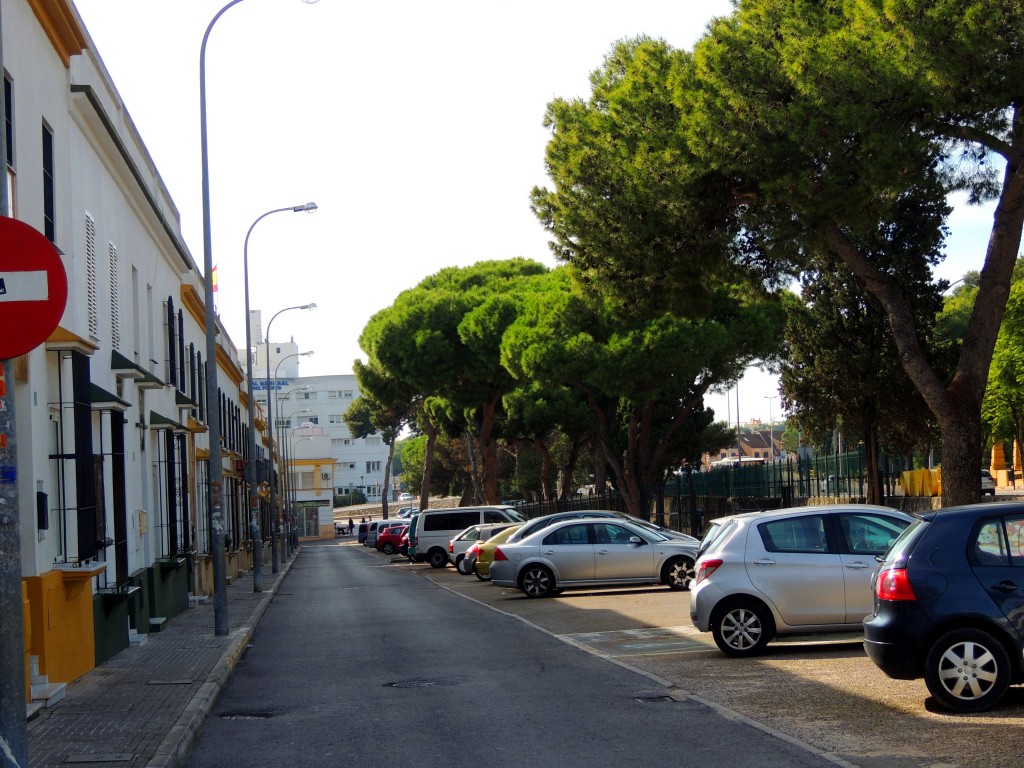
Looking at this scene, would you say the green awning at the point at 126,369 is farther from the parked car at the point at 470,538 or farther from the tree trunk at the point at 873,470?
the tree trunk at the point at 873,470

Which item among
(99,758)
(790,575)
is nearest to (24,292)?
(99,758)

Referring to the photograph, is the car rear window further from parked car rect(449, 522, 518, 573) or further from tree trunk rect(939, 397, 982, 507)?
parked car rect(449, 522, 518, 573)

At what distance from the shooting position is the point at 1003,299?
16.5 metres

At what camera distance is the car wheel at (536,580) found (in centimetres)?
2394

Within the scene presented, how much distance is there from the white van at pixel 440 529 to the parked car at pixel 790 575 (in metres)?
27.2

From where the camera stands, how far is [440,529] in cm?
4153

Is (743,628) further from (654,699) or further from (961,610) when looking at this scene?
(961,610)

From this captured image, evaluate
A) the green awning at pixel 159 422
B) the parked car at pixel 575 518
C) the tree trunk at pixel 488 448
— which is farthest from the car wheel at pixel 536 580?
the tree trunk at pixel 488 448

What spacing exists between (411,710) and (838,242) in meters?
10.2

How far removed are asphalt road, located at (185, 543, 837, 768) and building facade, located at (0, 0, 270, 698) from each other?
1.91m

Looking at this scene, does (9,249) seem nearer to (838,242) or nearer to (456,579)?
(838,242)

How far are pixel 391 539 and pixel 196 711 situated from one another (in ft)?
147

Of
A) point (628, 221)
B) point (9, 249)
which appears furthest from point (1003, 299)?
point (9, 249)

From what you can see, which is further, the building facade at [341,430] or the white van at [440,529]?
the building facade at [341,430]
